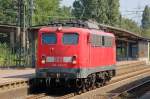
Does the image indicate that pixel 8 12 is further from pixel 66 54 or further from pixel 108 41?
pixel 66 54

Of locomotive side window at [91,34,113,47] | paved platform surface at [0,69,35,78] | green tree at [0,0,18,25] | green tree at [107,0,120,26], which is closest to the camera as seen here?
locomotive side window at [91,34,113,47]

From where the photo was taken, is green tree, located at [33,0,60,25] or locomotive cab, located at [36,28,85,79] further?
green tree, located at [33,0,60,25]

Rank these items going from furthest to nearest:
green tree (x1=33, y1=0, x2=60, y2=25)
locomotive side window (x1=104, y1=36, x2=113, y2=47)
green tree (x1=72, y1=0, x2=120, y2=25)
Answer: green tree (x1=72, y1=0, x2=120, y2=25)
green tree (x1=33, y1=0, x2=60, y2=25)
locomotive side window (x1=104, y1=36, x2=113, y2=47)

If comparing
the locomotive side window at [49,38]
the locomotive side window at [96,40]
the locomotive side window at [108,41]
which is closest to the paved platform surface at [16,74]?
the locomotive side window at [49,38]

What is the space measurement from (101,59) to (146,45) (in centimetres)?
5579

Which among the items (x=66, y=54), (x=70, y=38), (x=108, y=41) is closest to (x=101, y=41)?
(x=108, y=41)

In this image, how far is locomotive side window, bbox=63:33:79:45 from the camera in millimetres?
22234

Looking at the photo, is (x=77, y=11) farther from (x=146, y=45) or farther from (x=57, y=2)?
(x=146, y=45)

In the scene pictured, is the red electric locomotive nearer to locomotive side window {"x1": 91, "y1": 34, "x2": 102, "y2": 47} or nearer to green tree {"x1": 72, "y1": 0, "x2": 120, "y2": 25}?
locomotive side window {"x1": 91, "y1": 34, "x2": 102, "y2": 47}

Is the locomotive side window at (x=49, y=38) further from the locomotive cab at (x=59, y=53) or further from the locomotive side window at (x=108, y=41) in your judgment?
the locomotive side window at (x=108, y=41)

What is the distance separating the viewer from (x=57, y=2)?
4294 inches

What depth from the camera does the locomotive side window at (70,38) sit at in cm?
2223

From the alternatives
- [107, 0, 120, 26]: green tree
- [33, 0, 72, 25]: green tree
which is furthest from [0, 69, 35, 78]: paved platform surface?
[107, 0, 120, 26]: green tree

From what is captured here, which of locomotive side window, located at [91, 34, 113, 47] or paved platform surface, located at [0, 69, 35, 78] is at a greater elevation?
locomotive side window, located at [91, 34, 113, 47]
